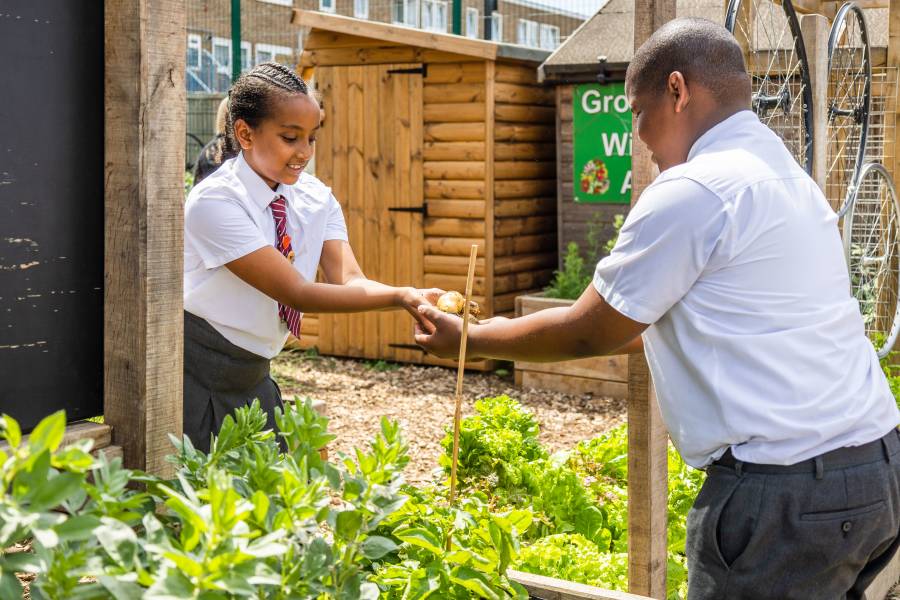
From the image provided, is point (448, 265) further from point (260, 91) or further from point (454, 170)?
point (260, 91)

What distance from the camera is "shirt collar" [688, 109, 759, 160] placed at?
7.36 ft

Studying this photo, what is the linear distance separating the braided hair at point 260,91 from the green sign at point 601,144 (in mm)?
6101

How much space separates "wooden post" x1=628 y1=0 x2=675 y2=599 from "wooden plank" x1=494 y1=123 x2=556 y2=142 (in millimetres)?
6526

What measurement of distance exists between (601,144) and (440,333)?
6.64 meters

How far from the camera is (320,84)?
1006 centimetres

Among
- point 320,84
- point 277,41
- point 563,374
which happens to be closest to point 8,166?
point 563,374

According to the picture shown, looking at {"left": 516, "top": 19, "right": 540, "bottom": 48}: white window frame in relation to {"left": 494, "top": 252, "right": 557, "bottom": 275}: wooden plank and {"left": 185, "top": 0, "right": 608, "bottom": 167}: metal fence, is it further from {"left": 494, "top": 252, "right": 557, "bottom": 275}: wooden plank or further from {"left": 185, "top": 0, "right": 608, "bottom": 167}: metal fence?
{"left": 494, "top": 252, "right": 557, "bottom": 275}: wooden plank

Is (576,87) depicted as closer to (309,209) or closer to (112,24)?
(309,209)

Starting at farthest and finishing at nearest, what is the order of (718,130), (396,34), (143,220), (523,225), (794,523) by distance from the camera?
(523,225) < (396,34) < (718,130) < (794,523) < (143,220)

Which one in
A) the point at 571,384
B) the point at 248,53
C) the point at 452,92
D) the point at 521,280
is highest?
the point at 248,53

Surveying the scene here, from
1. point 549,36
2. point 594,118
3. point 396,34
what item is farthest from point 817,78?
point 549,36

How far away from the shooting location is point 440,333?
2779 mm

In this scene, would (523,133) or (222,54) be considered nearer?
(523,133)

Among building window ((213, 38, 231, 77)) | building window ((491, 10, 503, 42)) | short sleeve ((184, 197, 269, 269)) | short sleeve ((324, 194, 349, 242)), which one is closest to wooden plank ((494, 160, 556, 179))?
building window ((491, 10, 503, 42))
